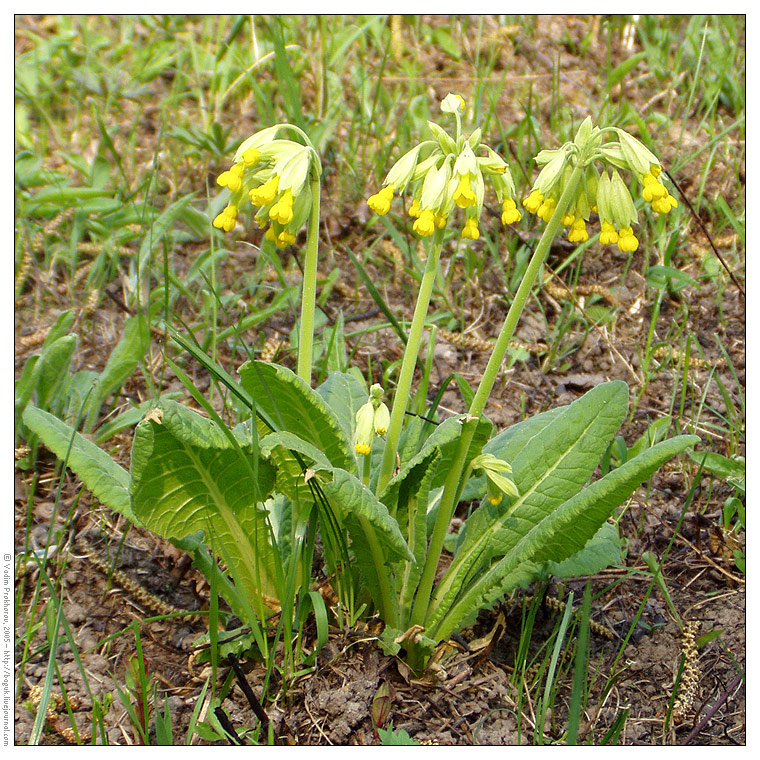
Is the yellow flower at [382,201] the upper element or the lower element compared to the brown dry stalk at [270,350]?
upper

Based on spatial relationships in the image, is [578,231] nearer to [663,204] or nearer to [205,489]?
[663,204]

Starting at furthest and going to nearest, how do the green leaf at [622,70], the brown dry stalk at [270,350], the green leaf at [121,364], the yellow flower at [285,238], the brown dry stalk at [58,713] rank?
the green leaf at [622,70] < the brown dry stalk at [270,350] < the green leaf at [121,364] < the brown dry stalk at [58,713] < the yellow flower at [285,238]

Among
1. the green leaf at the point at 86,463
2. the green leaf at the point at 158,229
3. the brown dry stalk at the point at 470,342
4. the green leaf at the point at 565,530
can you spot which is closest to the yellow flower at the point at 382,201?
the green leaf at the point at 565,530

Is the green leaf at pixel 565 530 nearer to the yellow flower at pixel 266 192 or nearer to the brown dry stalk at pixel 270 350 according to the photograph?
the yellow flower at pixel 266 192

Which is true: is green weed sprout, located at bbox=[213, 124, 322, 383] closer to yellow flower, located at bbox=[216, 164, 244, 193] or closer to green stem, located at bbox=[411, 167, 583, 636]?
yellow flower, located at bbox=[216, 164, 244, 193]

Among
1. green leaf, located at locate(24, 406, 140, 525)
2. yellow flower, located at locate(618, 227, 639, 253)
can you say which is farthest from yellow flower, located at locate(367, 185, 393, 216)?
green leaf, located at locate(24, 406, 140, 525)

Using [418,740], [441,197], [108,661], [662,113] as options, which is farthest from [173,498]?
[662,113]

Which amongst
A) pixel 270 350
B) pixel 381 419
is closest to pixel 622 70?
pixel 270 350
